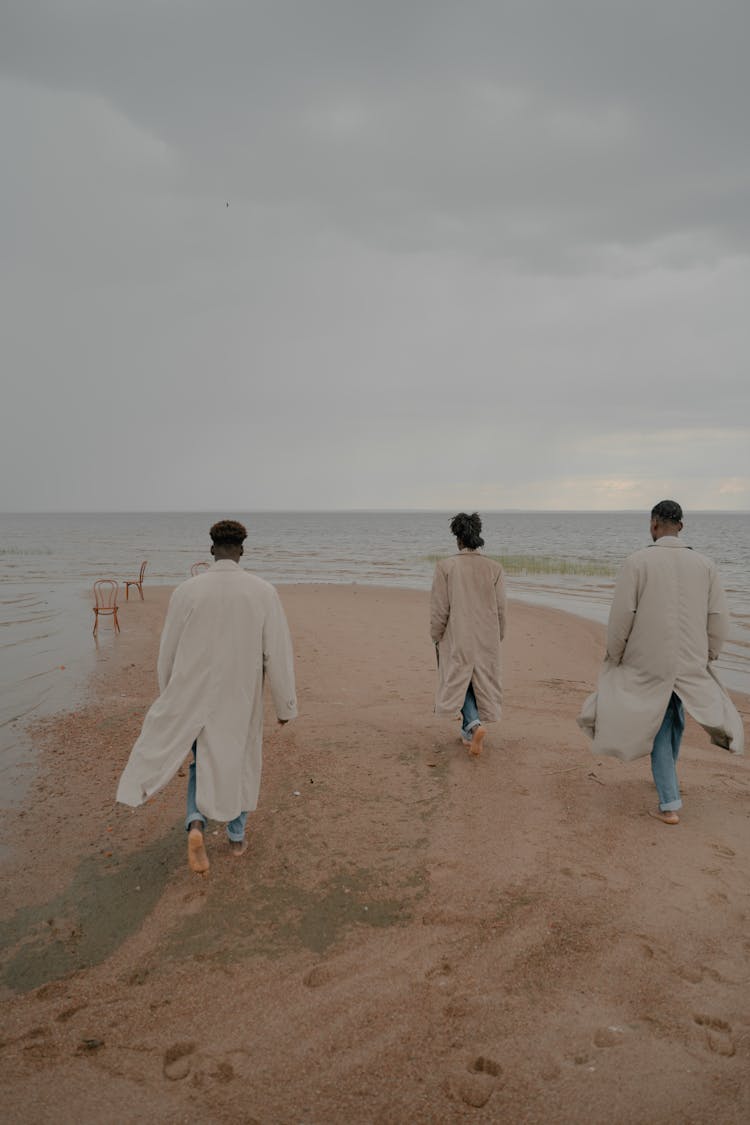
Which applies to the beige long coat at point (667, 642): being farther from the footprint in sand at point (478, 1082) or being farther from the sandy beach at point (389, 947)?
the footprint in sand at point (478, 1082)

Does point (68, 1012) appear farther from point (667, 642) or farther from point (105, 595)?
point (105, 595)

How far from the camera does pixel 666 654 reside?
14.4ft

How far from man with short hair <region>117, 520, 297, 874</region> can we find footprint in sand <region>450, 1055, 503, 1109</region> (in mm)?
1782

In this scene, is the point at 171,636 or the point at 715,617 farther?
the point at 715,617

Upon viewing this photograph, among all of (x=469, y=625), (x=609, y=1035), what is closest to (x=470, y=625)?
(x=469, y=625)

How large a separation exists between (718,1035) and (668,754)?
6.91ft

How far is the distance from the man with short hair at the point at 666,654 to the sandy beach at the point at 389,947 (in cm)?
57

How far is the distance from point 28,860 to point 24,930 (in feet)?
2.75

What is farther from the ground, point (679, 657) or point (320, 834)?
point (679, 657)

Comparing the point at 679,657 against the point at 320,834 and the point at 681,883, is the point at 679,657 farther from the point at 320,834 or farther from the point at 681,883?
the point at 320,834

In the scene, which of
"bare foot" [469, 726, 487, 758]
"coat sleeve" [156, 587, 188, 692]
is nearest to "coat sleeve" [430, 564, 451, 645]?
"bare foot" [469, 726, 487, 758]

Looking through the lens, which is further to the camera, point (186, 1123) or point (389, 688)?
point (389, 688)

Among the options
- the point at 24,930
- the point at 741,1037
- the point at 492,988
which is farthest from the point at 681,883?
the point at 24,930

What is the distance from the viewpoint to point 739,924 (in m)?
3.40
